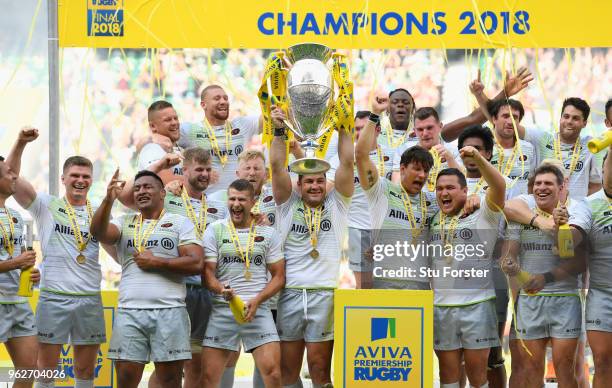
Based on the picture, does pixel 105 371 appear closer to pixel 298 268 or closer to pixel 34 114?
pixel 298 268

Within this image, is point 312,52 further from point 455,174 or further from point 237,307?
point 237,307

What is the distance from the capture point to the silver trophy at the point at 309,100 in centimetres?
601

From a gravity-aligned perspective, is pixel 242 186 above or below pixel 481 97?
below

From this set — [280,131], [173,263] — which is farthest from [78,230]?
[280,131]

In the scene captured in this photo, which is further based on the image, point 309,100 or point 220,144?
point 220,144

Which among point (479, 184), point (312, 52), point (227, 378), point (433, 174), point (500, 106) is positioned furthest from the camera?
point (500, 106)

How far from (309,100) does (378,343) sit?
1531 mm

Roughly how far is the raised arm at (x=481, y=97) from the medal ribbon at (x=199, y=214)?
1654mm

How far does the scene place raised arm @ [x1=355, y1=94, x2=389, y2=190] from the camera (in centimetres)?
678

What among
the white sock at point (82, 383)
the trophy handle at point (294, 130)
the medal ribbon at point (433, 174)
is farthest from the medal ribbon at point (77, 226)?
the medal ribbon at point (433, 174)

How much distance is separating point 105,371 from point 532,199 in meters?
2.60

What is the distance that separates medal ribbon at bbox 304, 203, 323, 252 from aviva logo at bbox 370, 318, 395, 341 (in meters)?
0.54

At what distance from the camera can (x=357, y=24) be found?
7.82 m

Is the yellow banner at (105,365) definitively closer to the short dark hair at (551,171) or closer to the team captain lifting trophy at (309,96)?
the team captain lifting trophy at (309,96)
